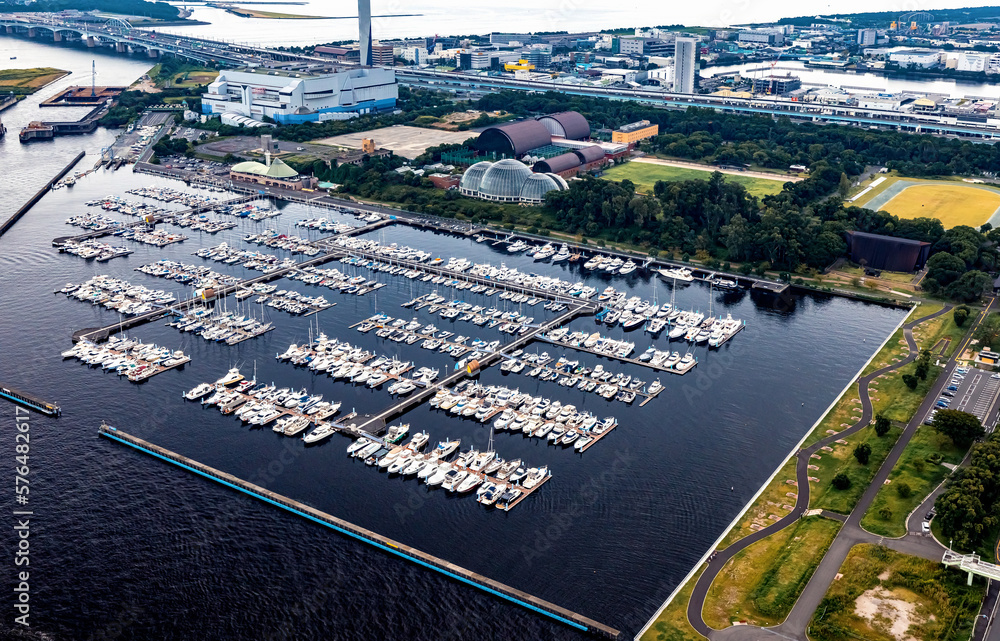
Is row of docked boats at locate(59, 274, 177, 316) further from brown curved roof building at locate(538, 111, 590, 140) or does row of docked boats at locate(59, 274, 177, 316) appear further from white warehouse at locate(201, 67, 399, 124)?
white warehouse at locate(201, 67, 399, 124)

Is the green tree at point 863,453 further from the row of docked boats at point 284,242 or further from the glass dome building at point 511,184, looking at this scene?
the glass dome building at point 511,184

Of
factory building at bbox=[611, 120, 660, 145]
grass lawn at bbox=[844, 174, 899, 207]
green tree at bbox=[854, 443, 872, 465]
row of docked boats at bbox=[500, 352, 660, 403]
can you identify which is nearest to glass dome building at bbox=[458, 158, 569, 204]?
factory building at bbox=[611, 120, 660, 145]

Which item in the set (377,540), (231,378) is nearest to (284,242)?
(231,378)

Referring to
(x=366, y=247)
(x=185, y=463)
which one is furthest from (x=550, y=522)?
(x=366, y=247)

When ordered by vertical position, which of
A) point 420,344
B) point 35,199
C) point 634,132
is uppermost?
point 634,132

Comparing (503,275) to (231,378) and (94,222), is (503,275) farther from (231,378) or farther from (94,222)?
(94,222)

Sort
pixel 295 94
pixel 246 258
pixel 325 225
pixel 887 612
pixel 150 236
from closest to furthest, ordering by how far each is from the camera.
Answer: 1. pixel 887 612
2. pixel 246 258
3. pixel 150 236
4. pixel 325 225
5. pixel 295 94
